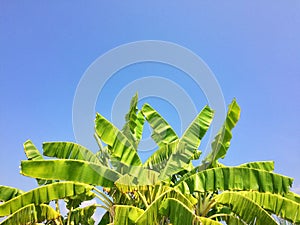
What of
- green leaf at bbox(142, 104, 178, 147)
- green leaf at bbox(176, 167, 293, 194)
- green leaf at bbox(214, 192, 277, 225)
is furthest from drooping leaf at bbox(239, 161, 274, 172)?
green leaf at bbox(214, 192, 277, 225)

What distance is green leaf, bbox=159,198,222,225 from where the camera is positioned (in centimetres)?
720

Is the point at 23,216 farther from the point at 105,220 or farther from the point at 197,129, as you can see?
the point at 197,129

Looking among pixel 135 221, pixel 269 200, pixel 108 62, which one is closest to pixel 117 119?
pixel 108 62

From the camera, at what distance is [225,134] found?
9.62 m

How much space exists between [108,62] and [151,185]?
375 centimetres

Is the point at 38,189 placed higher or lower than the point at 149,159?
lower

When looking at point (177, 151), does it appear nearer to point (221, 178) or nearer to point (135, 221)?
point (221, 178)

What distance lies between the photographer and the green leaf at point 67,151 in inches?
368

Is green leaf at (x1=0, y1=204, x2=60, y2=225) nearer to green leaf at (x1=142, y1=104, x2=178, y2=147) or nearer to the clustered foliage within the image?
the clustered foliage

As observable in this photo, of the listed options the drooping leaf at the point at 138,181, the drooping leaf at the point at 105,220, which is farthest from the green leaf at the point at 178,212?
the drooping leaf at the point at 105,220

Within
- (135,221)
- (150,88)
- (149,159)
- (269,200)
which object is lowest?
(135,221)

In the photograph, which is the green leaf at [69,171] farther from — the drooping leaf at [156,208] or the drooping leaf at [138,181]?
the drooping leaf at [156,208]

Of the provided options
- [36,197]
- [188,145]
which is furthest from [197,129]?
[36,197]

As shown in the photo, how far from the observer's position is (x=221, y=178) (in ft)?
27.6
